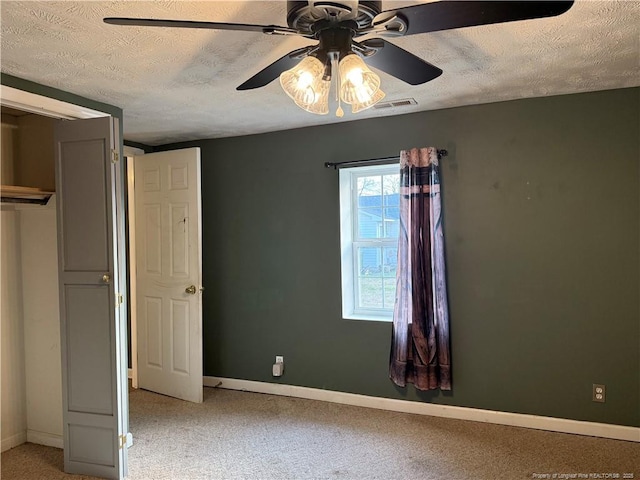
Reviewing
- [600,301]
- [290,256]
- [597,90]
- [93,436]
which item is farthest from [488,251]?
[93,436]

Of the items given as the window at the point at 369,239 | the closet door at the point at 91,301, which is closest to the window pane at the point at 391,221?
the window at the point at 369,239

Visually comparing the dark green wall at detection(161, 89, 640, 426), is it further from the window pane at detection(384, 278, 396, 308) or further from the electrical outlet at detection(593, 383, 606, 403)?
the window pane at detection(384, 278, 396, 308)

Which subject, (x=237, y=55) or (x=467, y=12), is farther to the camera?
(x=237, y=55)

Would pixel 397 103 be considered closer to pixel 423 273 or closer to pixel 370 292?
pixel 423 273

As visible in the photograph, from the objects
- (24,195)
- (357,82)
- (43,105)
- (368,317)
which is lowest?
(368,317)

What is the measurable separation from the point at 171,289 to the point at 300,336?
118cm

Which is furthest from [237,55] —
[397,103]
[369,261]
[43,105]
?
[369,261]

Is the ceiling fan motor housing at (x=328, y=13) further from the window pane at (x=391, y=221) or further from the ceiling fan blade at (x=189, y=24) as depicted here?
the window pane at (x=391, y=221)

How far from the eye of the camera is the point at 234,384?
425 cm

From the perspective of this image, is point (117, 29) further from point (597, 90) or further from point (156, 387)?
point (156, 387)

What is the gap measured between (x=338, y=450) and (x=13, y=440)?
2.21 meters

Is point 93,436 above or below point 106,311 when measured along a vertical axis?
below

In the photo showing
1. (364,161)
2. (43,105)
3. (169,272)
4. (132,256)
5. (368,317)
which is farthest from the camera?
(132,256)

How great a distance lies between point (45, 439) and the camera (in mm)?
3189
